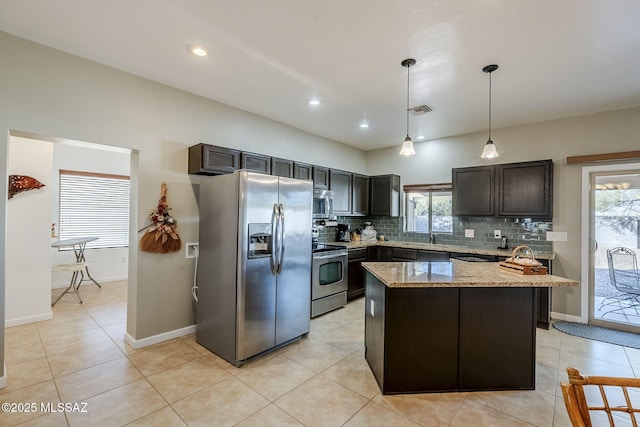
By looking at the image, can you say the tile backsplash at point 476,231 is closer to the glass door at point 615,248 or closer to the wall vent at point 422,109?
the glass door at point 615,248

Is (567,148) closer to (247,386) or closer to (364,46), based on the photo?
(364,46)

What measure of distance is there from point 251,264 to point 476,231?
150 inches

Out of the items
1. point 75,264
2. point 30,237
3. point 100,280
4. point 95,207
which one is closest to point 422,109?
point 30,237

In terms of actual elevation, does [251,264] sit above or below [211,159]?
below

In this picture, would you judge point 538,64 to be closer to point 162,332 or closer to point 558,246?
point 558,246

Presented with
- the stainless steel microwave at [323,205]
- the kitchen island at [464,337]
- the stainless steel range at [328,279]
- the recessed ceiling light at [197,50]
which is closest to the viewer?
the kitchen island at [464,337]

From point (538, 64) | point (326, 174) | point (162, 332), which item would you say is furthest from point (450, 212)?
point (162, 332)

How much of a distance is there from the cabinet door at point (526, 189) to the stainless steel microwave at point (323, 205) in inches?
100

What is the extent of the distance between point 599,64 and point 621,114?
162 centimetres

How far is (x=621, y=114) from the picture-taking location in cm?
371

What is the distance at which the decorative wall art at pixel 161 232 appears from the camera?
3059 millimetres

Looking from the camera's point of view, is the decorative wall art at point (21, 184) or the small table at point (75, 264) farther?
the small table at point (75, 264)

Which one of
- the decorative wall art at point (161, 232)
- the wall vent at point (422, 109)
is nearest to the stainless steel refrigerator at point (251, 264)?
the decorative wall art at point (161, 232)

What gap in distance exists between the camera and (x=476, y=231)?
15.8ft
